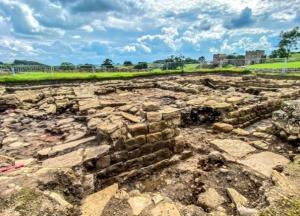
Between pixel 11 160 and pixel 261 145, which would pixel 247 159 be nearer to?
pixel 261 145

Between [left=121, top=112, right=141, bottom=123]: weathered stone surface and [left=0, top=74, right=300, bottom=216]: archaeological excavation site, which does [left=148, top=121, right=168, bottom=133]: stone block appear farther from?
[left=121, top=112, right=141, bottom=123]: weathered stone surface

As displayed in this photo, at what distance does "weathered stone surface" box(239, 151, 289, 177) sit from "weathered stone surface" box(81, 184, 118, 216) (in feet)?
6.48

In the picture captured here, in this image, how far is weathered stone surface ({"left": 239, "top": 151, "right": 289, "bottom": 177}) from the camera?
3570 mm

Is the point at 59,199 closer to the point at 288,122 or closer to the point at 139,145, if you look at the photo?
the point at 139,145

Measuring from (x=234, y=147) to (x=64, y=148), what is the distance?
9.31 feet

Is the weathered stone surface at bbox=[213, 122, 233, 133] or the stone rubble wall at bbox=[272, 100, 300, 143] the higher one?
the stone rubble wall at bbox=[272, 100, 300, 143]

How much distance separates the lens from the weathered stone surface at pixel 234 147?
422cm

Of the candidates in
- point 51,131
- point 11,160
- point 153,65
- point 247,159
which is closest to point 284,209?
point 247,159

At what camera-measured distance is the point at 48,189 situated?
2.66m

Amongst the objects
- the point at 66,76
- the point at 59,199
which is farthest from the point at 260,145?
the point at 66,76

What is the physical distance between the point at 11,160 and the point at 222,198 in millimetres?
2875

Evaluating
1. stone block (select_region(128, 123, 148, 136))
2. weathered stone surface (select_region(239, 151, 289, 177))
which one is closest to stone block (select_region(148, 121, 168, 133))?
stone block (select_region(128, 123, 148, 136))

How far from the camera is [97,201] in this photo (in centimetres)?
299

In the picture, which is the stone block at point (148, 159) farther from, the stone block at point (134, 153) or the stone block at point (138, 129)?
the stone block at point (138, 129)
